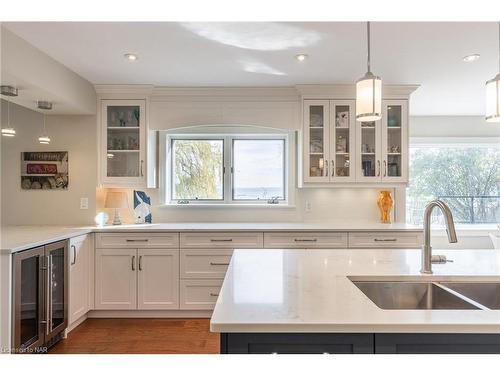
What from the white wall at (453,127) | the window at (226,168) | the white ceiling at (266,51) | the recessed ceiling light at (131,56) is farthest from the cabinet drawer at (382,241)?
the recessed ceiling light at (131,56)

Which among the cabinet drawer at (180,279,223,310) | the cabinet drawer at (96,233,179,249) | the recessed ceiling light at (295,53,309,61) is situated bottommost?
the cabinet drawer at (180,279,223,310)

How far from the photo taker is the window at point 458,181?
5129 mm

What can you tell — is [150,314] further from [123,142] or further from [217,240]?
[123,142]

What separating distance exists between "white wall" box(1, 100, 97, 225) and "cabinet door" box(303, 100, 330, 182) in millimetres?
2255

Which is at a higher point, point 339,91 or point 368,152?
point 339,91

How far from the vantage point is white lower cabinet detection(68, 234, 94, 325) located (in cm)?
292

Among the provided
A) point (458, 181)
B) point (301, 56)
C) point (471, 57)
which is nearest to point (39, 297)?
point (301, 56)

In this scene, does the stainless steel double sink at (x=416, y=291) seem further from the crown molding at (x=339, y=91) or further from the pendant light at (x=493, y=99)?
the crown molding at (x=339, y=91)

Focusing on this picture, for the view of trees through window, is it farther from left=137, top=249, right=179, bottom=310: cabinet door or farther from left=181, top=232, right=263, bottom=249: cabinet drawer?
left=137, top=249, right=179, bottom=310: cabinet door

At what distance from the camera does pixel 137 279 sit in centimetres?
327

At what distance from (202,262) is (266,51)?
200cm

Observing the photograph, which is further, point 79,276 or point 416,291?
point 79,276

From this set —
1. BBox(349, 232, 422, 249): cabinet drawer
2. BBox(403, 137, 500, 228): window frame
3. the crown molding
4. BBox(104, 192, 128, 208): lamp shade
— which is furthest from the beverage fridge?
BBox(403, 137, 500, 228): window frame

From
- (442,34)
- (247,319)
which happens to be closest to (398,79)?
(442,34)
